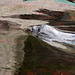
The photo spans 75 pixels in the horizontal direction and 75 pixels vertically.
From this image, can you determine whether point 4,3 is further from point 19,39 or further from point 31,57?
point 31,57

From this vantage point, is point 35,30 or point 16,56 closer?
point 16,56

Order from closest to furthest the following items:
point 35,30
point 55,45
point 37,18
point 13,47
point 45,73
Result: point 45,73, point 13,47, point 55,45, point 35,30, point 37,18

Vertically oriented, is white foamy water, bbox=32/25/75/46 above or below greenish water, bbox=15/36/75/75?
above

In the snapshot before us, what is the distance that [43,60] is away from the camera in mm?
2285

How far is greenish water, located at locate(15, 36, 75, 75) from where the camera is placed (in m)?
2.03

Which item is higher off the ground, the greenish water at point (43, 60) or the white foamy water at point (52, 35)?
the white foamy water at point (52, 35)

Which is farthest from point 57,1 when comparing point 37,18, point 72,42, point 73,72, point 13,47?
point 73,72

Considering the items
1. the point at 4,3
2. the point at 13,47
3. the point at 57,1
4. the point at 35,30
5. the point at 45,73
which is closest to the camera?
the point at 45,73

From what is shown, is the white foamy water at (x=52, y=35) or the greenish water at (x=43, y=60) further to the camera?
the white foamy water at (x=52, y=35)

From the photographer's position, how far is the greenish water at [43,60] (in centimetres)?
203

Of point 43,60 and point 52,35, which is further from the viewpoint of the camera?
point 52,35

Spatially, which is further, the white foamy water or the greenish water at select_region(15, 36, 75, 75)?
the white foamy water

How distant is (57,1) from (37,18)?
2.08 m

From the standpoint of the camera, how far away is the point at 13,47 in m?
2.61
